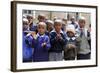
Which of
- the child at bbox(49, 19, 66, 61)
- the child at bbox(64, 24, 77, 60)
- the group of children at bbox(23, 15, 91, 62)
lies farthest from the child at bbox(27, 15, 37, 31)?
the child at bbox(64, 24, 77, 60)

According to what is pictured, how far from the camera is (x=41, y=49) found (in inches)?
71.6

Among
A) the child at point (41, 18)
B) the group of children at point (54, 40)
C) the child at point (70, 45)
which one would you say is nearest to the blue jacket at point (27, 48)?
the group of children at point (54, 40)

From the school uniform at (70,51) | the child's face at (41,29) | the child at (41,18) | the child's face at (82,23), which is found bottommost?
the school uniform at (70,51)

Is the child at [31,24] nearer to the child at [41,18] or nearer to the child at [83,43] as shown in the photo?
the child at [41,18]

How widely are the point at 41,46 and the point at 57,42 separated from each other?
0.15 m

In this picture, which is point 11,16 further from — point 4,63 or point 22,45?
point 4,63

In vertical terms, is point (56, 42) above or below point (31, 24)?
below

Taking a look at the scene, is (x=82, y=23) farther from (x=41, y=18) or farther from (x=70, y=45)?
(x=41, y=18)

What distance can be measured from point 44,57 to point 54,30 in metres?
0.24

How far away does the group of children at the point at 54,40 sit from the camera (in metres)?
1.78

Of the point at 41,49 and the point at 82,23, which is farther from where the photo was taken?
the point at 82,23

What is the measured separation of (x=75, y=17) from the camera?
1943 mm

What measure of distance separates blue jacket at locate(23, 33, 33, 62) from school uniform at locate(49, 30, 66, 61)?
17 centimetres

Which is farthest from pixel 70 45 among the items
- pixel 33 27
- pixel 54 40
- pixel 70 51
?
pixel 33 27
